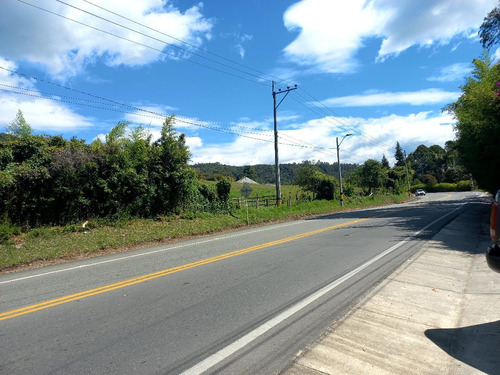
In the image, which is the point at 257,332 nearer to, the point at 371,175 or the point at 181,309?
the point at 181,309

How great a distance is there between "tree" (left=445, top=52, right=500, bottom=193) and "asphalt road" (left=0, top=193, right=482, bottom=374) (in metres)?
12.0

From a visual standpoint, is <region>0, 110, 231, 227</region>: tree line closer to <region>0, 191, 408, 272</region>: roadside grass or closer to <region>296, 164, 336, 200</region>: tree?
<region>0, 191, 408, 272</region>: roadside grass

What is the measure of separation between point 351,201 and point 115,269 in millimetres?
38884

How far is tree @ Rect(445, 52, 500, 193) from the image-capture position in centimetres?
1714

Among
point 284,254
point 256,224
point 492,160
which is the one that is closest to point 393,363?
point 284,254

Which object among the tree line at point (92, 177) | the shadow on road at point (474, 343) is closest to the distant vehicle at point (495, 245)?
the shadow on road at point (474, 343)

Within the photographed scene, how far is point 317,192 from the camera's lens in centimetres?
4194

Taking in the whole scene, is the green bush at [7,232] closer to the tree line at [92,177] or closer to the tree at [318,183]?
the tree line at [92,177]

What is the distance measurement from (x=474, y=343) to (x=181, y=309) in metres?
3.95

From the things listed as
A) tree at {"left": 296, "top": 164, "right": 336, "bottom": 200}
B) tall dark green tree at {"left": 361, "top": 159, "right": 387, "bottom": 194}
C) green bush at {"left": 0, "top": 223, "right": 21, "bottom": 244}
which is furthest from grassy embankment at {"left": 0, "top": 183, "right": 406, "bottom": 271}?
tall dark green tree at {"left": 361, "top": 159, "right": 387, "bottom": 194}

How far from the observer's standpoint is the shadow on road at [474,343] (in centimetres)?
366

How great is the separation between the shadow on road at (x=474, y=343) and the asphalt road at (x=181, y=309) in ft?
4.32

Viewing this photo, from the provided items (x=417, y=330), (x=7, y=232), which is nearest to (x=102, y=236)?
(x=7, y=232)

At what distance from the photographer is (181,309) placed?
17.1ft
